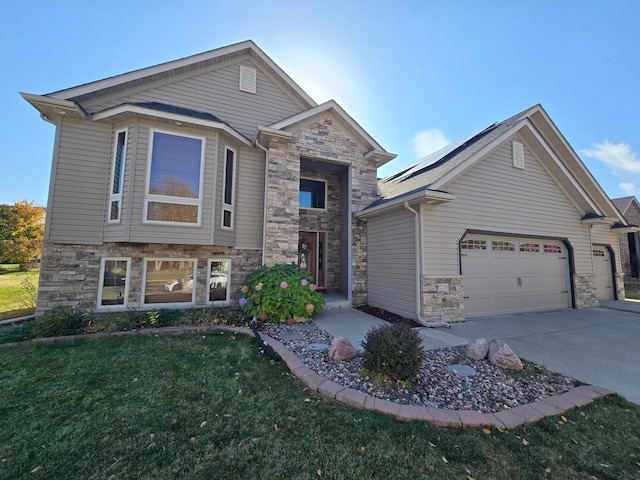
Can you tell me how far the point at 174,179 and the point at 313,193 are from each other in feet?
16.3

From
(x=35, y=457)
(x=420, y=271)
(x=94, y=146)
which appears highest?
(x=94, y=146)

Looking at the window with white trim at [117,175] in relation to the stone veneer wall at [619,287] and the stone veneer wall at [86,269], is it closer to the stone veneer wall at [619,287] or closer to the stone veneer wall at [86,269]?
the stone veneer wall at [86,269]

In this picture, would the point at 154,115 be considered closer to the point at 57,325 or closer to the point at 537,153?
the point at 57,325

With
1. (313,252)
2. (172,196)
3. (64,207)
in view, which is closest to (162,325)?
(172,196)

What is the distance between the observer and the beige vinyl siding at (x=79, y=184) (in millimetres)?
6496

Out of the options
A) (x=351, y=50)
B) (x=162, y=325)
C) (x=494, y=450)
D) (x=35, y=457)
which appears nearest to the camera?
(x=35, y=457)

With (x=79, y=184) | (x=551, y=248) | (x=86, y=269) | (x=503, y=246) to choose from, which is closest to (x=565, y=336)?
(x=503, y=246)

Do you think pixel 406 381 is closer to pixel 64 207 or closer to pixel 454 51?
pixel 64 207

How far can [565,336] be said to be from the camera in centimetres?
571

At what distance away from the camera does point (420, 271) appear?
21.8 feet

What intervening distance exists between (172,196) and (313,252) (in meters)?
5.13

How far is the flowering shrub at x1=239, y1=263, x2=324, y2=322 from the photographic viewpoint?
6.35 m

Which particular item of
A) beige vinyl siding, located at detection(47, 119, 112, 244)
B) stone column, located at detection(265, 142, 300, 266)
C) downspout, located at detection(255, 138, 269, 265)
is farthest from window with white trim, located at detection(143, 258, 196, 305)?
stone column, located at detection(265, 142, 300, 266)

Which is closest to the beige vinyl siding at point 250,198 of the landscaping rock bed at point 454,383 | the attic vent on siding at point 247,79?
the attic vent on siding at point 247,79
